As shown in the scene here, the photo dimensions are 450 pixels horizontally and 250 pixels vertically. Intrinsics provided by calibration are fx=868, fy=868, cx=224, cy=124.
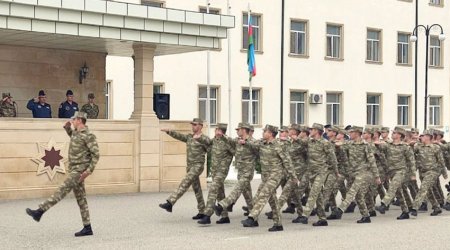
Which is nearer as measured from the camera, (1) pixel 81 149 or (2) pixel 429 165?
(1) pixel 81 149

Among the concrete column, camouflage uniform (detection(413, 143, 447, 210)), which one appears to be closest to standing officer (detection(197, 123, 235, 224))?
camouflage uniform (detection(413, 143, 447, 210))

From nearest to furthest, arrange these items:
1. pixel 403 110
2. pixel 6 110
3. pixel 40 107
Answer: pixel 6 110
pixel 40 107
pixel 403 110

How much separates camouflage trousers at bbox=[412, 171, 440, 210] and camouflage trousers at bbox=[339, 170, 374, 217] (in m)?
1.38

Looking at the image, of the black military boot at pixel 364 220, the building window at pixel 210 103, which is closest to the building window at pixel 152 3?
the building window at pixel 210 103

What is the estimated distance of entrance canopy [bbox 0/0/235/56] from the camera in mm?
18453

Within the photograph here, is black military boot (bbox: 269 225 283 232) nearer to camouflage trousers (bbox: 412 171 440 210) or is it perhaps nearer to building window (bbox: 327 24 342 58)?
camouflage trousers (bbox: 412 171 440 210)

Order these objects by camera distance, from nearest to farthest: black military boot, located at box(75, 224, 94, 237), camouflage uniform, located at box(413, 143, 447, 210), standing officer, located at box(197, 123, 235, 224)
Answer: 1. black military boot, located at box(75, 224, 94, 237)
2. standing officer, located at box(197, 123, 235, 224)
3. camouflage uniform, located at box(413, 143, 447, 210)

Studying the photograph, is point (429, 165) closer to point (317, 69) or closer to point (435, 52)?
point (317, 69)

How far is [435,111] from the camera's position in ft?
148

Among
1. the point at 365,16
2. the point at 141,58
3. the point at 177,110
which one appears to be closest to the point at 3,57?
the point at 141,58

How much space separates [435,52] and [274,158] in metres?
32.2

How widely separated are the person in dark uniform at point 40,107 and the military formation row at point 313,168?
5.95 m

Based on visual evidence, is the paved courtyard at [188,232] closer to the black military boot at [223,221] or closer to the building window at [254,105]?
the black military boot at [223,221]

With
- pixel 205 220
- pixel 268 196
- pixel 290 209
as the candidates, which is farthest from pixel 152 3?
pixel 268 196
